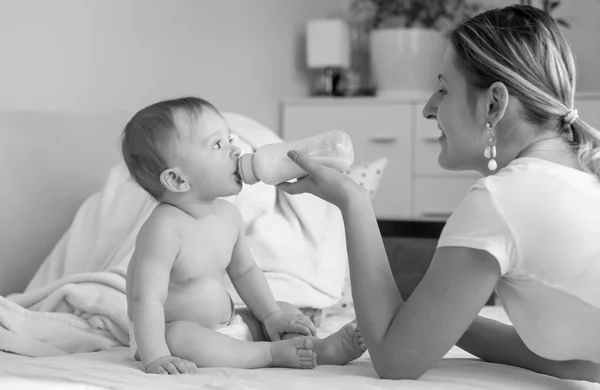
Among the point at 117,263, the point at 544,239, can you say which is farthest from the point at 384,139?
the point at 544,239

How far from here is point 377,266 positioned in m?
1.13

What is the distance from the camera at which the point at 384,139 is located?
11.3 feet

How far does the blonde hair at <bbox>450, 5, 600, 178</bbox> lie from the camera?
113cm

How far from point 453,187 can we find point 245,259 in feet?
6.97

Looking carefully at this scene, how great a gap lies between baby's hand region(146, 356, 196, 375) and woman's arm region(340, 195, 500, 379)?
24cm

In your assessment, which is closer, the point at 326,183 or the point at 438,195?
the point at 326,183

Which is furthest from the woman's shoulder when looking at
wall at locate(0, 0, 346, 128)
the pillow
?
wall at locate(0, 0, 346, 128)

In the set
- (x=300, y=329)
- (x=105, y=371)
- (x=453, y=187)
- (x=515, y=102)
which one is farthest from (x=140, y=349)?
(x=453, y=187)

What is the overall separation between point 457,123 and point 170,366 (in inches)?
20.7

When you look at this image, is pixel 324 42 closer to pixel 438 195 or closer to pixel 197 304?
pixel 438 195

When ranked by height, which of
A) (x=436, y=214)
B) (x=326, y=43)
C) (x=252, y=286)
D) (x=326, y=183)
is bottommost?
(x=436, y=214)

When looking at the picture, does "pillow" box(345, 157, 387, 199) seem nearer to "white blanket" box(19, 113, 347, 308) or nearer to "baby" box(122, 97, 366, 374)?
"white blanket" box(19, 113, 347, 308)

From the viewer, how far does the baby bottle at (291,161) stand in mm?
1198

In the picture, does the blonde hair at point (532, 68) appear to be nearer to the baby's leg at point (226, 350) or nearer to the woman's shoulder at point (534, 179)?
the woman's shoulder at point (534, 179)
